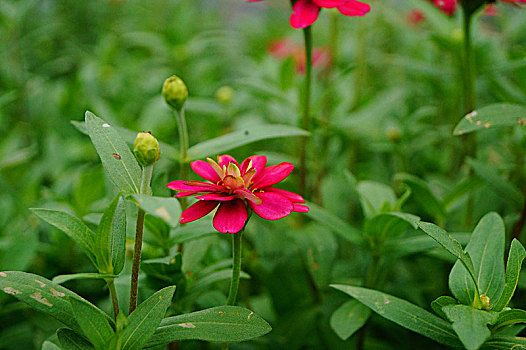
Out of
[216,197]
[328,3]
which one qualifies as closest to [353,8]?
[328,3]

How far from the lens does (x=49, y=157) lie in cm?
120

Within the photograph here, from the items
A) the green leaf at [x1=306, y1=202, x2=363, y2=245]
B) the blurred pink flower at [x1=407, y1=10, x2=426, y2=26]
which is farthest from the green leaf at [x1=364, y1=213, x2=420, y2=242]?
the blurred pink flower at [x1=407, y1=10, x2=426, y2=26]

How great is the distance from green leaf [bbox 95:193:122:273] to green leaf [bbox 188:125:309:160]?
0.19m

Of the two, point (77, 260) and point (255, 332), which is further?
point (77, 260)

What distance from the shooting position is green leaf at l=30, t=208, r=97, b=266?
55 centimetres

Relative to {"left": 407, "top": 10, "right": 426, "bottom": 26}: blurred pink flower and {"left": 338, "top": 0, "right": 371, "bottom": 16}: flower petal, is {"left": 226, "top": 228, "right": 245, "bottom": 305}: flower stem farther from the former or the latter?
{"left": 407, "top": 10, "right": 426, "bottom": 26}: blurred pink flower

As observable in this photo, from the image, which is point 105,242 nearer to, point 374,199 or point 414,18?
point 374,199

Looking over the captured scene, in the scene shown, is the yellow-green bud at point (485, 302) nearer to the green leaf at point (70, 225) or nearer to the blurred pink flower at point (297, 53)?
the green leaf at point (70, 225)

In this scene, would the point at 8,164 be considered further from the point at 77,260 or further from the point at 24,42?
the point at 24,42

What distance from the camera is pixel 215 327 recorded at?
0.56m

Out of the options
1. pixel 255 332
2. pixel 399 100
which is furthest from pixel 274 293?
pixel 399 100

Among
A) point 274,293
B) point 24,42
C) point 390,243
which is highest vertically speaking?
point 24,42

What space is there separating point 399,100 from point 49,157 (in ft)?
2.76

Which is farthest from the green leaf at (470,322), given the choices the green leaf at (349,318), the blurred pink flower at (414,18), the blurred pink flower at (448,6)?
the blurred pink flower at (414,18)
